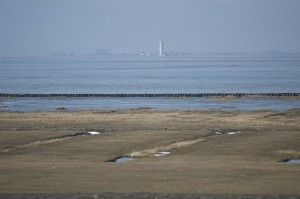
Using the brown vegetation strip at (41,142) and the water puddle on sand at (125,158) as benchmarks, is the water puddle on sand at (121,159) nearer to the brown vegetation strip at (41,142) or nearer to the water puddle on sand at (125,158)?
the water puddle on sand at (125,158)

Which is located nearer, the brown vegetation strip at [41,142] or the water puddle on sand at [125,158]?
the water puddle on sand at [125,158]

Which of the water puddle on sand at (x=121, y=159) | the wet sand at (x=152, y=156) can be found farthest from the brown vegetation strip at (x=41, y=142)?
the water puddle on sand at (x=121, y=159)

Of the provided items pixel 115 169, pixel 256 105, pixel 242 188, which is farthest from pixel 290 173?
pixel 256 105

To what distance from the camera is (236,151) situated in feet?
129

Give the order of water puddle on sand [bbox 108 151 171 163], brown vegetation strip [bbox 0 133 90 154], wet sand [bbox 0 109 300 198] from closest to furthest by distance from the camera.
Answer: wet sand [bbox 0 109 300 198], water puddle on sand [bbox 108 151 171 163], brown vegetation strip [bbox 0 133 90 154]

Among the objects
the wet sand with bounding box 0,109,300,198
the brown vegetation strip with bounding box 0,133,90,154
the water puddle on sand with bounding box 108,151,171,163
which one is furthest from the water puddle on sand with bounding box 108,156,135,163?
the brown vegetation strip with bounding box 0,133,90,154

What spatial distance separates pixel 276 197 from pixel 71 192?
6927 mm

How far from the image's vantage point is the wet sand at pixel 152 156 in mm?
26188

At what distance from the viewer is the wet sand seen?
1031 inches

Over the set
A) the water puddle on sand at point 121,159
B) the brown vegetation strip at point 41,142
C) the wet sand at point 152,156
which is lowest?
the water puddle on sand at point 121,159

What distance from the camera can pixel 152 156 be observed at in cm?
3831

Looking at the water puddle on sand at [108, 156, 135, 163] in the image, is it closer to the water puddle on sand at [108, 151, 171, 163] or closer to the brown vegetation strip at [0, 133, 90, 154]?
the water puddle on sand at [108, 151, 171, 163]

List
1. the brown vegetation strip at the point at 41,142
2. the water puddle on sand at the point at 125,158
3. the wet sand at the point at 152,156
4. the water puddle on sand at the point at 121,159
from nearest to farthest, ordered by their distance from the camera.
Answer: the wet sand at the point at 152,156 → the water puddle on sand at the point at 121,159 → the water puddle on sand at the point at 125,158 → the brown vegetation strip at the point at 41,142

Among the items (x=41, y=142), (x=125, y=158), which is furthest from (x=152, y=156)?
(x=41, y=142)
